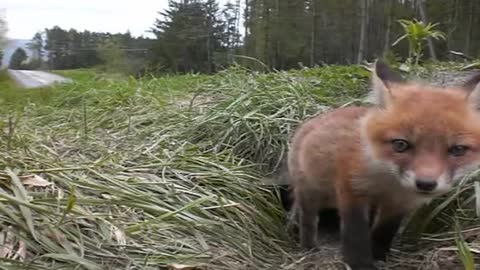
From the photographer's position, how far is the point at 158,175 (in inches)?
96.7

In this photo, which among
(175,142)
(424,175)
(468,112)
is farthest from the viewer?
(175,142)

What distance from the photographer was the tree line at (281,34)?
5.82 meters

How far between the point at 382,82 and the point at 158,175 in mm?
903

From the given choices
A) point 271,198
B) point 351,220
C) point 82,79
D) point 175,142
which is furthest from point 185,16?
point 351,220

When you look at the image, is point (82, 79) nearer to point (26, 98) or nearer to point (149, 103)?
point (26, 98)

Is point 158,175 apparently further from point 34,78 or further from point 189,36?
point 189,36

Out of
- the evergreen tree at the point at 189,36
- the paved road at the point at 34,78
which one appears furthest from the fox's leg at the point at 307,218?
the evergreen tree at the point at 189,36

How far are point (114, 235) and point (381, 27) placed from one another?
461cm

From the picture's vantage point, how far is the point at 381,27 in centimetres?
593

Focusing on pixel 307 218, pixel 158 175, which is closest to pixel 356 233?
pixel 307 218

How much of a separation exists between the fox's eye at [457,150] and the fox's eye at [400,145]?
0.12m

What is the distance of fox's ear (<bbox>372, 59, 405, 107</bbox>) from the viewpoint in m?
2.04

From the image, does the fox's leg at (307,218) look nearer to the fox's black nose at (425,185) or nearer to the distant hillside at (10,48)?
the fox's black nose at (425,185)

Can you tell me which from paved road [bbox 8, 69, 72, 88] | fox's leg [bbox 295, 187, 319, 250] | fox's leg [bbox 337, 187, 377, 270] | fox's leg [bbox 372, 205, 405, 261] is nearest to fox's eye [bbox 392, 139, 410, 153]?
fox's leg [bbox 337, 187, 377, 270]
